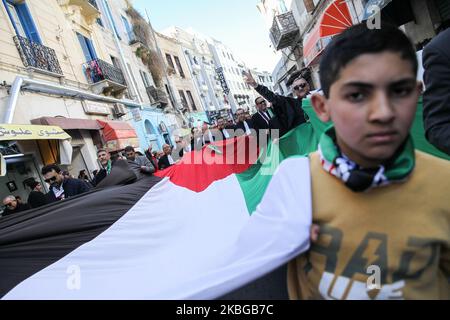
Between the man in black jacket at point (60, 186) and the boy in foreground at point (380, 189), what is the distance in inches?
223

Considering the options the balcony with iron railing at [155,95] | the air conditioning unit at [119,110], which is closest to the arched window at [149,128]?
the balcony with iron railing at [155,95]

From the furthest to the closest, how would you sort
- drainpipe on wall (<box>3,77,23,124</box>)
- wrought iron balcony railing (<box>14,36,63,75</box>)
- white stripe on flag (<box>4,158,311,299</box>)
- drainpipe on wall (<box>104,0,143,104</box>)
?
drainpipe on wall (<box>104,0,143,104</box>), wrought iron balcony railing (<box>14,36,63,75</box>), drainpipe on wall (<box>3,77,23,124</box>), white stripe on flag (<box>4,158,311,299</box>)

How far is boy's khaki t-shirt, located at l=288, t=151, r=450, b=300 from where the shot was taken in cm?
108

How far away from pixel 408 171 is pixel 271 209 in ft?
1.54

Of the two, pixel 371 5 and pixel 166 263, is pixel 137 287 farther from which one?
pixel 371 5

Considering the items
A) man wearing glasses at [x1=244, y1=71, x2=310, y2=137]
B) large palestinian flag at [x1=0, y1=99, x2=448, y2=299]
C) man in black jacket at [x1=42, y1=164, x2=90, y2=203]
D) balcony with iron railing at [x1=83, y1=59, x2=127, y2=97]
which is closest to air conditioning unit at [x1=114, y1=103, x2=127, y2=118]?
balcony with iron railing at [x1=83, y1=59, x2=127, y2=97]

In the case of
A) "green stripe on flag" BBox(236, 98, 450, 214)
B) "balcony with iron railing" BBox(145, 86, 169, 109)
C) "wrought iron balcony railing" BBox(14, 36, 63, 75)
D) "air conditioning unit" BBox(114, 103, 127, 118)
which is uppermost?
"wrought iron balcony railing" BBox(14, 36, 63, 75)

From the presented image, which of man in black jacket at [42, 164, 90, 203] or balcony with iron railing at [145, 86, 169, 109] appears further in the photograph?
balcony with iron railing at [145, 86, 169, 109]

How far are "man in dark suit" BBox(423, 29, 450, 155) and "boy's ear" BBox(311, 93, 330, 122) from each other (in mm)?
722

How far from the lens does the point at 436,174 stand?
1100 mm

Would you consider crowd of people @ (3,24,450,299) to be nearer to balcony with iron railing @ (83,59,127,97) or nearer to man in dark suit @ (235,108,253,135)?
man in dark suit @ (235,108,253,135)

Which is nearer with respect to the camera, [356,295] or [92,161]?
[356,295]

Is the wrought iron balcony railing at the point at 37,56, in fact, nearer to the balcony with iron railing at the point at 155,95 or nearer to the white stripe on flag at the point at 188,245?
the white stripe on flag at the point at 188,245

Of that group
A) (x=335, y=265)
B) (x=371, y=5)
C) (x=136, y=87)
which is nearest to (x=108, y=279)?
(x=335, y=265)
